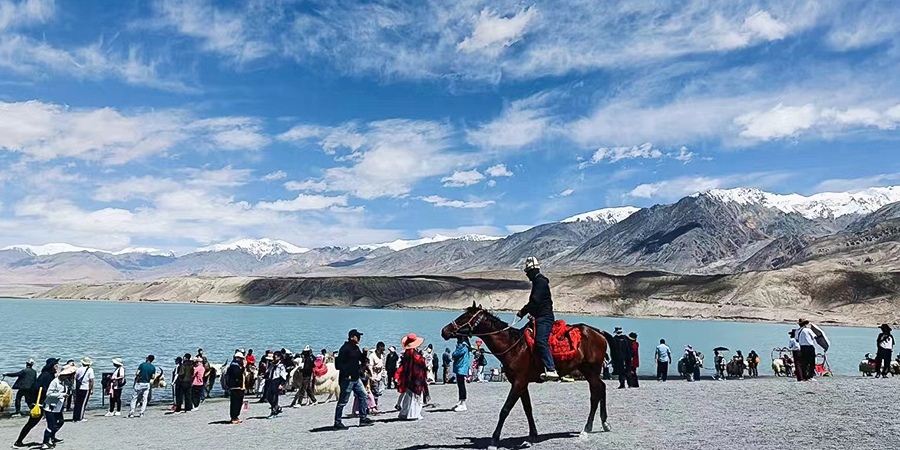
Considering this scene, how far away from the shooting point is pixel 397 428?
1783cm

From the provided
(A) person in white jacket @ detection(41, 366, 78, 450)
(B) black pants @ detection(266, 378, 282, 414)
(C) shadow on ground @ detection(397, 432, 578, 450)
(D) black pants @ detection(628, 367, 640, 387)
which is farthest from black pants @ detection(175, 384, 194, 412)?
(D) black pants @ detection(628, 367, 640, 387)

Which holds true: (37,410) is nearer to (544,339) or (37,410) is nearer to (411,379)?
(411,379)

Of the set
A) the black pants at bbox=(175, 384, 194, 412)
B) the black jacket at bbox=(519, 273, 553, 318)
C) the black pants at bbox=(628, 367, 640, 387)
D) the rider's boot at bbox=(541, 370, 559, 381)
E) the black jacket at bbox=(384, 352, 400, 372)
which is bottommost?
the black pants at bbox=(175, 384, 194, 412)

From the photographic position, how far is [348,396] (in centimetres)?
1814

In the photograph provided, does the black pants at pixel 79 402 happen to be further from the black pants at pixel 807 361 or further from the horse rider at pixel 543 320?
the black pants at pixel 807 361

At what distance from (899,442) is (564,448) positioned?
6625 millimetres

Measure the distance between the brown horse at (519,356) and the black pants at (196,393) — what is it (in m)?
16.0

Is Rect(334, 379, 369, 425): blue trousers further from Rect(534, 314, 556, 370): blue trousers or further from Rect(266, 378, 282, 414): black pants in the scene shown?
Rect(534, 314, 556, 370): blue trousers

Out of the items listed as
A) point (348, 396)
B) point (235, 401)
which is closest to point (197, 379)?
point (235, 401)

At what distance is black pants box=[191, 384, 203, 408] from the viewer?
2642cm

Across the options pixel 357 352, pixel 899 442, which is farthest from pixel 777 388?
pixel 357 352

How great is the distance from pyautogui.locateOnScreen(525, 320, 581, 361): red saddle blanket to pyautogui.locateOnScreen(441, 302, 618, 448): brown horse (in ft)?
0.37

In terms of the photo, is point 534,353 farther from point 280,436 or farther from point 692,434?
point 280,436

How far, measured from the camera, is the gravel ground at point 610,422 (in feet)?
46.6
